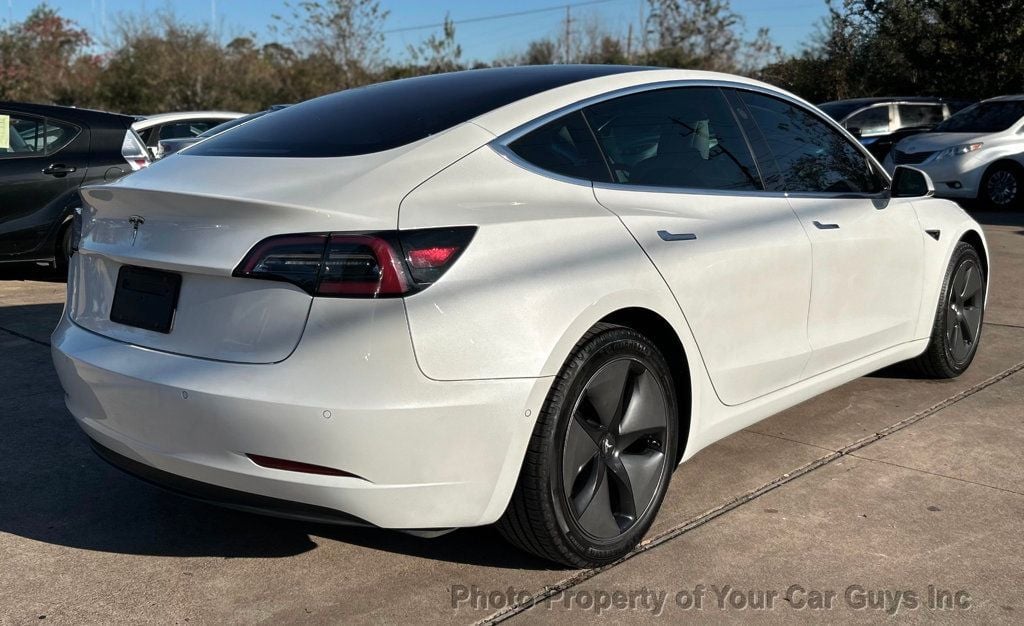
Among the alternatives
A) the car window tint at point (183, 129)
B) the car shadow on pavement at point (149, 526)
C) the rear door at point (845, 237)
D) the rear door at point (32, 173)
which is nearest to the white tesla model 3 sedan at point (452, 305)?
the rear door at point (845, 237)

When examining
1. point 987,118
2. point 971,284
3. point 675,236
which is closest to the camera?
point 675,236

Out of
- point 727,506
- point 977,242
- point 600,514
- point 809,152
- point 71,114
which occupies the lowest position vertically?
point 727,506

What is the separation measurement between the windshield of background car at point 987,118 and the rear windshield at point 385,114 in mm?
11995

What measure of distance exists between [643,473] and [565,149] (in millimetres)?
1040

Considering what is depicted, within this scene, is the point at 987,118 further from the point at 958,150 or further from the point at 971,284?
the point at 971,284

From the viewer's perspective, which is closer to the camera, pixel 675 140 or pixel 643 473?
pixel 643 473

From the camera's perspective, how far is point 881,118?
16.8m

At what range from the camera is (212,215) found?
9.38ft

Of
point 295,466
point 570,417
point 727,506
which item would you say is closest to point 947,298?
point 727,506

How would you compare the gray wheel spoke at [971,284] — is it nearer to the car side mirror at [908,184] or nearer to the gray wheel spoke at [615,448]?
the car side mirror at [908,184]

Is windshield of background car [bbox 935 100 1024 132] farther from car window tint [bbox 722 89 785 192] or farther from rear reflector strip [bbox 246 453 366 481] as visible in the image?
rear reflector strip [bbox 246 453 366 481]

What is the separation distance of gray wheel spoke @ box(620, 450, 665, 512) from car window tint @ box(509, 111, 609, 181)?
2.90 ft

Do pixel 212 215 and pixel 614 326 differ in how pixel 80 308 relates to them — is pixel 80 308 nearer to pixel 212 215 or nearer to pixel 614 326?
pixel 212 215

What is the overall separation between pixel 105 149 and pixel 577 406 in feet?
22.7
